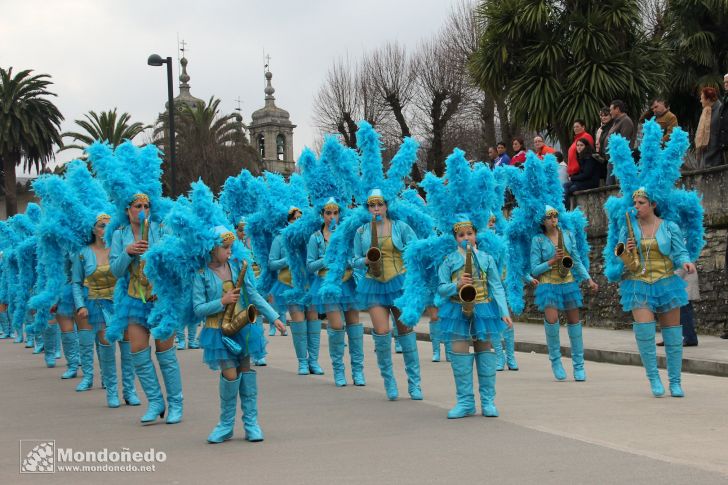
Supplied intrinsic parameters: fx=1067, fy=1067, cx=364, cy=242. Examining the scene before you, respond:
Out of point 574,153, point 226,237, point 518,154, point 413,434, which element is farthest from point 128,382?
point 574,153

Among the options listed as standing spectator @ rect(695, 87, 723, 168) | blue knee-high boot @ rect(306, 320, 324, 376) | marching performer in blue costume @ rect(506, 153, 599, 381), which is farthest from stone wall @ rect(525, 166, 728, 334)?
blue knee-high boot @ rect(306, 320, 324, 376)

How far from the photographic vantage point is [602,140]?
19.6m

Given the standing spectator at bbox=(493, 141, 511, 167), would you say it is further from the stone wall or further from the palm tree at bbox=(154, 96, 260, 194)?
the palm tree at bbox=(154, 96, 260, 194)

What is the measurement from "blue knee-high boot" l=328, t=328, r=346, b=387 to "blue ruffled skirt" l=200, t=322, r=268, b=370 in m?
3.91

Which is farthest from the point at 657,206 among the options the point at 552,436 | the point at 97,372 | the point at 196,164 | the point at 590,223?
Answer: the point at 196,164

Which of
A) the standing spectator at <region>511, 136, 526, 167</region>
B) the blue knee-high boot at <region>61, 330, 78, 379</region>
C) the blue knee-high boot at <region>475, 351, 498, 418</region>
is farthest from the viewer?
the standing spectator at <region>511, 136, 526, 167</region>

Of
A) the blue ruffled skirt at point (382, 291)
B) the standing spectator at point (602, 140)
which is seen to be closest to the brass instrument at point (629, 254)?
the blue ruffled skirt at point (382, 291)

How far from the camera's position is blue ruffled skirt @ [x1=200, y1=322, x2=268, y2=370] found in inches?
342

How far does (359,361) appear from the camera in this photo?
12586 mm

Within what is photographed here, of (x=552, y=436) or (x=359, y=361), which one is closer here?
(x=552, y=436)

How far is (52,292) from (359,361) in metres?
4.08

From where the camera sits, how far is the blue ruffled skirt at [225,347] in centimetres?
868

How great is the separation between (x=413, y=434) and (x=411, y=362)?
7.54ft

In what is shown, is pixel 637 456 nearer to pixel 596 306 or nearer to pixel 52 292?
pixel 52 292
